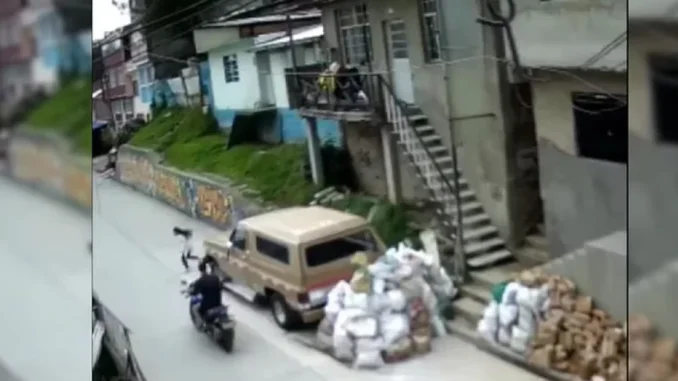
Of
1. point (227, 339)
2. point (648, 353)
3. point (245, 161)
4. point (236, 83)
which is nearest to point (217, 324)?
point (227, 339)

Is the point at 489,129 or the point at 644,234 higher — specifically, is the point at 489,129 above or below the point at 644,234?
above

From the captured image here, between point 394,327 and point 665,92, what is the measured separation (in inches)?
16.2

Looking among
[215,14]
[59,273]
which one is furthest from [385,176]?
[59,273]

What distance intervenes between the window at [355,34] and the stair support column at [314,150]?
0.10 metres

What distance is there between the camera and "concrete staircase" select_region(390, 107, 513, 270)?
108 centimetres

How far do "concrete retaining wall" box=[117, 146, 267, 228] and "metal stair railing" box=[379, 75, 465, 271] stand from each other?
0.24 metres

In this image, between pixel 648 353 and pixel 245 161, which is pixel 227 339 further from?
pixel 648 353

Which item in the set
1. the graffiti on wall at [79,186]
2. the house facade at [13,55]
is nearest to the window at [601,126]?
the graffiti on wall at [79,186]

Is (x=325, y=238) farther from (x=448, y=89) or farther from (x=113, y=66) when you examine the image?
(x=113, y=66)

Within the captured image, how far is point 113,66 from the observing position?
1373 mm

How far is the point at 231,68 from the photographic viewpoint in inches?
48.9

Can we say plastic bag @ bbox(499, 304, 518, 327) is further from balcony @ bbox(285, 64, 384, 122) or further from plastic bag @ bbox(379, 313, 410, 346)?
balcony @ bbox(285, 64, 384, 122)

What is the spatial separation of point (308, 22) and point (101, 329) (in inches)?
24.3

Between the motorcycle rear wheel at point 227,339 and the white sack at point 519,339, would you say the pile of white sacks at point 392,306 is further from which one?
the motorcycle rear wheel at point 227,339
